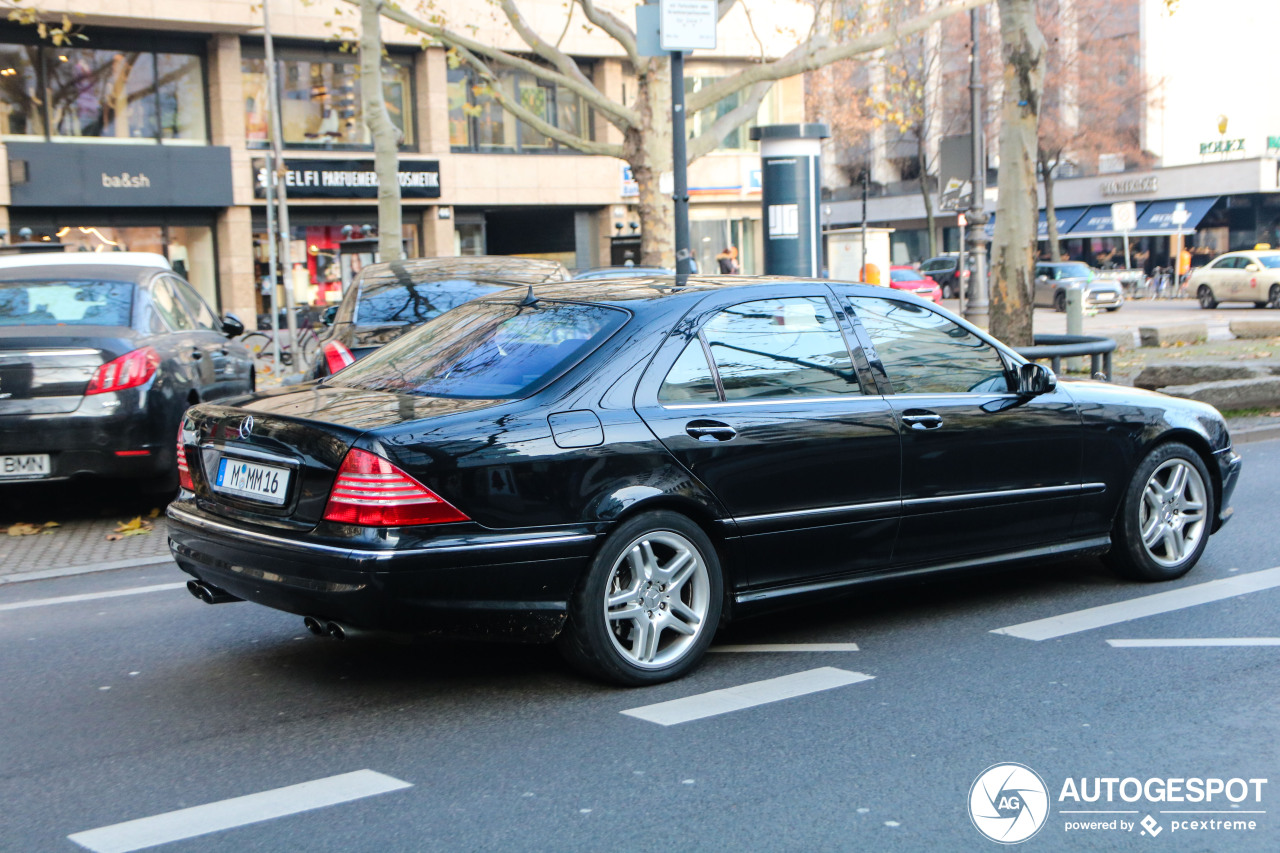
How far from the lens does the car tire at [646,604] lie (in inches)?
186

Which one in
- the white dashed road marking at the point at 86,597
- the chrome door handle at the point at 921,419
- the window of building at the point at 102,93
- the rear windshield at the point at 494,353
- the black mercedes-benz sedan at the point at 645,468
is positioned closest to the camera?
the black mercedes-benz sedan at the point at 645,468

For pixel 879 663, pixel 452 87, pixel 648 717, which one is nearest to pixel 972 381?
pixel 879 663

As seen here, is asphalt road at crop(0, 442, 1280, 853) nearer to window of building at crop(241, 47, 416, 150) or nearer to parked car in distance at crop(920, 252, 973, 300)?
window of building at crop(241, 47, 416, 150)

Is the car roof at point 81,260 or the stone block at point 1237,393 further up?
the car roof at point 81,260

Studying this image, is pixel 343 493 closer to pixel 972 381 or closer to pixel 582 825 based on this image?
pixel 582 825

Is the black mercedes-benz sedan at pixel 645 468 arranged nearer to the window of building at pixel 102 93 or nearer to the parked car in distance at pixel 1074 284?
the window of building at pixel 102 93

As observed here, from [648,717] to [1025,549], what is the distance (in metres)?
2.21

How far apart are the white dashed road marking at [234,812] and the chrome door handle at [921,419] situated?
2575 mm

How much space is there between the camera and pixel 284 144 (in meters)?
33.2

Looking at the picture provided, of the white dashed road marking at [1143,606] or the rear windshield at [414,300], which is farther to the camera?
the rear windshield at [414,300]

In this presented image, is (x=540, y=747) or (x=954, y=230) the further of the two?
(x=954, y=230)

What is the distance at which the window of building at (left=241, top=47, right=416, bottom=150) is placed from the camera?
1283 inches

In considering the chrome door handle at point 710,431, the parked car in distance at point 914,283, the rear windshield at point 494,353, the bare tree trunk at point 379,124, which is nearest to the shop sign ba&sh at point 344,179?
the parked car in distance at point 914,283

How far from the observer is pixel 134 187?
30.9m
